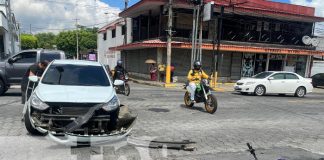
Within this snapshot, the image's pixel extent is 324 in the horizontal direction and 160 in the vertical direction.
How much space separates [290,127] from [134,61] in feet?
75.5

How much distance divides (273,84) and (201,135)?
11309 mm

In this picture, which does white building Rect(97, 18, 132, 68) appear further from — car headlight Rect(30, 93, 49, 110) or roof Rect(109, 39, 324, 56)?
car headlight Rect(30, 93, 49, 110)

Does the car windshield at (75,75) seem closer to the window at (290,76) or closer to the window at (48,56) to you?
the window at (48,56)

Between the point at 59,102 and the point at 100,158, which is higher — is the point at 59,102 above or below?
above

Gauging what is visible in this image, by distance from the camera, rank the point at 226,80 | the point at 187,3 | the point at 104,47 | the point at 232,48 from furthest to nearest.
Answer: the point at 104,47
the point at 226,80
the point at 232,48
the point at 187,3

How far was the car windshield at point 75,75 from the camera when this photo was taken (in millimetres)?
6324

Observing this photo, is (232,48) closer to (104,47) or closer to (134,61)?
(134,61)

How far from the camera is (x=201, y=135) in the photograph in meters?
6.82

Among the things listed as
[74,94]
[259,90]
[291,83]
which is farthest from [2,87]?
[291,83]

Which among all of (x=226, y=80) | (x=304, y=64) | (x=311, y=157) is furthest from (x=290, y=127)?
(x=304, y=64)

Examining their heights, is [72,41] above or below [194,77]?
above

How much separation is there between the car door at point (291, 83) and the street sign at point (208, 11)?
6.51 m

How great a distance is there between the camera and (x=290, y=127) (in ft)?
27.1

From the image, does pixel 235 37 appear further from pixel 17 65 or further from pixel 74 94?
pixel 74 94
